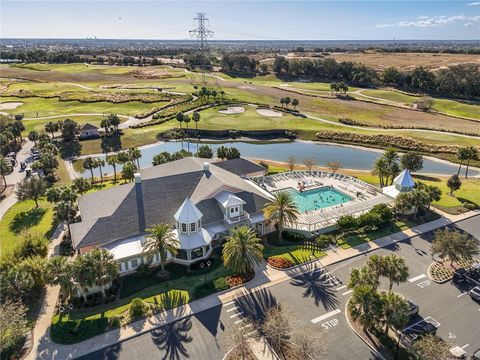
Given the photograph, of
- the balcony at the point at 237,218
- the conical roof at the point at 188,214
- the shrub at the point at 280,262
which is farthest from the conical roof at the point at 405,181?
the conical roof at the point at 188,214

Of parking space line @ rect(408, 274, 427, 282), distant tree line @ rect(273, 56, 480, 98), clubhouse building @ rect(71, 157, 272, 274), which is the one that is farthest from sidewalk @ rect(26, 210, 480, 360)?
distant tree line @ rect(273, 56, 480, 98)

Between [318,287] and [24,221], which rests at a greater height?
[24,221]

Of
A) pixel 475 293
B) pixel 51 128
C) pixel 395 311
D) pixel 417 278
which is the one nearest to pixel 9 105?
pixel 51 128

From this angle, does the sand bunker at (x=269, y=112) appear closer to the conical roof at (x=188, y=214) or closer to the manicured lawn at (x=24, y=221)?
the manicured lawn at (x=24, y=221)

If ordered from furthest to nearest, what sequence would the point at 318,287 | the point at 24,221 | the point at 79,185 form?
the point at 79,185, the point at 24,221, the point at 318,287

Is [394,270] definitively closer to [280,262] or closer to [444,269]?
[444,269]

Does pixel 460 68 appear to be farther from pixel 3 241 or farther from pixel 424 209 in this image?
pixel 3 241
